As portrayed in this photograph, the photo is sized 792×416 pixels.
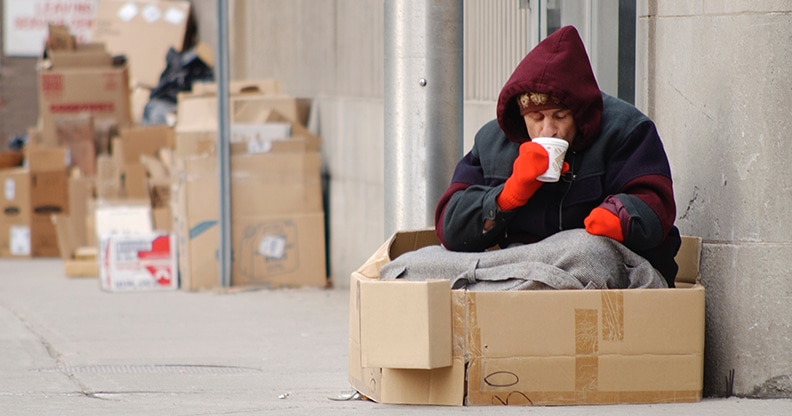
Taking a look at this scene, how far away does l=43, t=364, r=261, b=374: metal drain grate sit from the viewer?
186 inches

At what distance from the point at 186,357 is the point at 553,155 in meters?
2.39

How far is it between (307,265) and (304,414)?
14.6ft

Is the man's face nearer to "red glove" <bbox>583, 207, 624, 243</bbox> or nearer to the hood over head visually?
the hood over head

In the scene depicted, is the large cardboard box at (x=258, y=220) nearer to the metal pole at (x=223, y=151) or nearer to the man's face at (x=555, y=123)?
the metal pole at (x=223, y=151)

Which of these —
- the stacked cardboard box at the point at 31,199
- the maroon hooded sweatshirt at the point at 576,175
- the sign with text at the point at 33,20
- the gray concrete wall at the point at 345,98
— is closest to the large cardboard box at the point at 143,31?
the sign with text at the point at 33,20

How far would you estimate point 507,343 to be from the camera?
10.9 ft

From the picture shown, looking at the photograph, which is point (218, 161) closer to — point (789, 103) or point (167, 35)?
point (789, 103)

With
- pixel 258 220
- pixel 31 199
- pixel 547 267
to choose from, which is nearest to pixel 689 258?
pixel 547 267

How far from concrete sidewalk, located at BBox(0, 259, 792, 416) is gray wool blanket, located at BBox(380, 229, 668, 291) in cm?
35

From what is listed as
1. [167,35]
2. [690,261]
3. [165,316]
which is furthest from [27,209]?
[690,261]

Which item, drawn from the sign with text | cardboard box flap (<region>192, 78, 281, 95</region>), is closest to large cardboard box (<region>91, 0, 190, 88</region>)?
the sign with text

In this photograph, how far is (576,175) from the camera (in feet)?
11.5

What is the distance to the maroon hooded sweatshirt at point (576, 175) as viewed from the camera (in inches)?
134

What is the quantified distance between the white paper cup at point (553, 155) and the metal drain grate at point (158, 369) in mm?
1843
